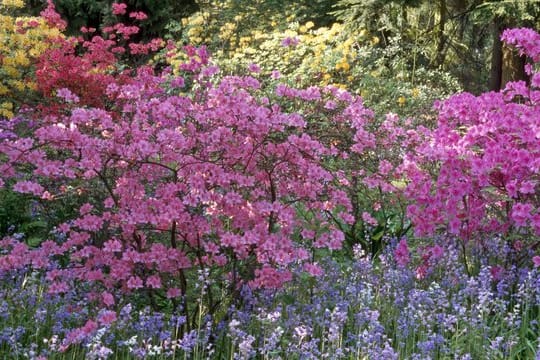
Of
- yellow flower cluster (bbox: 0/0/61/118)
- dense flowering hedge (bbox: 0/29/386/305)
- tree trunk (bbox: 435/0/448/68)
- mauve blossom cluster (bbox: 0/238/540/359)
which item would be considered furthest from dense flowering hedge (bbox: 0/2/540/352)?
tree trunk (bbox: 435/0/448/68)

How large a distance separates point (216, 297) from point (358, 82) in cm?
775

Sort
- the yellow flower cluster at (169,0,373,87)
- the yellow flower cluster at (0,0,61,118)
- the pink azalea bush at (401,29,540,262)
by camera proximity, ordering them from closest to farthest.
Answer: the pink azalea bush at (401,29,540,262), the yellow flower cluster at (0,0,61,118), the yellow flower cluster at (169,0,373,87)

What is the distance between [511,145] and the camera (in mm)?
4082

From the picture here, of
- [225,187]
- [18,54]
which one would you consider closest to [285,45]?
[18,54]

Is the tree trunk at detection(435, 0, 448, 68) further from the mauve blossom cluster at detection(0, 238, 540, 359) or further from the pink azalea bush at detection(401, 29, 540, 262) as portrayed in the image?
the mauve blossom cluster at detection(0, 238, 540, 359)

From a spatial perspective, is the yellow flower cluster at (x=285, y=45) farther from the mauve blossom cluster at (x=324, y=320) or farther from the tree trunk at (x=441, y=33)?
the mauve blossom cluster at (x=324, y=320)

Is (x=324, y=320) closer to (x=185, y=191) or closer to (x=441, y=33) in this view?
(x=185, y=191)

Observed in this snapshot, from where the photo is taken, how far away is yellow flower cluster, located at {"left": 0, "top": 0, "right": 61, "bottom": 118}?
9.37 m

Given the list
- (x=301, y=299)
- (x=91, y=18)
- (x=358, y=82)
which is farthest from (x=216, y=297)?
(x=91, y=18)

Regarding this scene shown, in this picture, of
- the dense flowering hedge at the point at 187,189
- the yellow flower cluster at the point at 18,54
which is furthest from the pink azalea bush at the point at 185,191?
the yellow flower cluster at the point at 18,54

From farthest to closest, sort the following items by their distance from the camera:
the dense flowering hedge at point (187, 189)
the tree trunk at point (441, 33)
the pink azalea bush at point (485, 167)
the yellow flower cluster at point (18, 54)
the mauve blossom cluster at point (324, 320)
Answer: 1. the tree trunk at point (441, 33)
2. the yellow flower cluster at point (18, 54)
3. the pink azalea bush at point (485, 167)
4. the dense flowering hedge at point (187, 189)
5. the mauve blossom cluster at point (324, 320)

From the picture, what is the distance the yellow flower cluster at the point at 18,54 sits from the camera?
9371 millimetres

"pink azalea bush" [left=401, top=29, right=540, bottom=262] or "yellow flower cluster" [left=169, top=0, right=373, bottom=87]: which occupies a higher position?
"pink azalea bush" [left=401, top=29, right=540, bottom=262]

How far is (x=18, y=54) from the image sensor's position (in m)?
9.43
